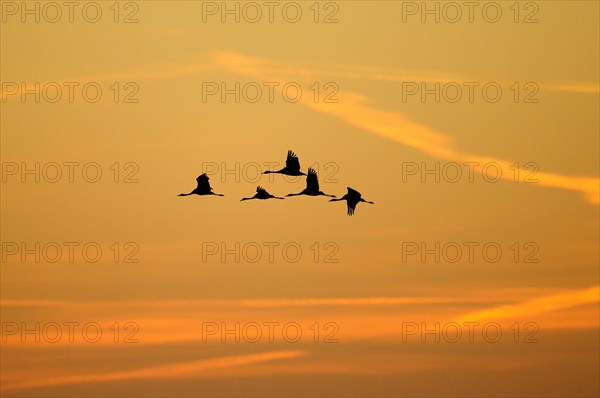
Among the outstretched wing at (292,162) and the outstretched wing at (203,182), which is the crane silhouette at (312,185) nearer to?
the outstretched wing at (292,162)

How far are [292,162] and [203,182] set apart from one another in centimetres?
300

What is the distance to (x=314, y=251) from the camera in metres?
36.5

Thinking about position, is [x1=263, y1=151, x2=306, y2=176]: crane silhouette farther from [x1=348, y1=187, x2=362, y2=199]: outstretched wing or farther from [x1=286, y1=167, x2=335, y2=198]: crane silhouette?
[x1=348, y1=187, x2=362, y2=199]: outstretched wing

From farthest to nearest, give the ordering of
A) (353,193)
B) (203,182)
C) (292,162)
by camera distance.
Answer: (353,193)
(203,182)
(292,162)

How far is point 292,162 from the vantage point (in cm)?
3491

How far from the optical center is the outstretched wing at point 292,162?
114ft

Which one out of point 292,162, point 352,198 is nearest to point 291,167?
point 292,162

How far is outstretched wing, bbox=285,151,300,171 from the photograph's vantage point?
34875 mm

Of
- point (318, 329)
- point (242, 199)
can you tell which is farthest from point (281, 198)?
point (318, 329)

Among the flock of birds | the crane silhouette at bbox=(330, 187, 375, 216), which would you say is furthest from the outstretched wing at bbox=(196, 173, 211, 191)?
the crane silhouette at bbox=(330, 187, 375, 216)

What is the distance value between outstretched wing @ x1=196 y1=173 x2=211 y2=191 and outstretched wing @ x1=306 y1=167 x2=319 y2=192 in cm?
281

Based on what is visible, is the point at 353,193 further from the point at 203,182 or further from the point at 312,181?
the point at 203,182

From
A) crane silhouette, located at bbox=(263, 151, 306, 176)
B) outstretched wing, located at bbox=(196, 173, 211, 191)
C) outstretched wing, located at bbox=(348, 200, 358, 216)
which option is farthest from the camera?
outstretched wing, located at bbox=(348, 200, 358, 216)

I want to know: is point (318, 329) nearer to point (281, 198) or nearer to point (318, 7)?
point (281, 198)
